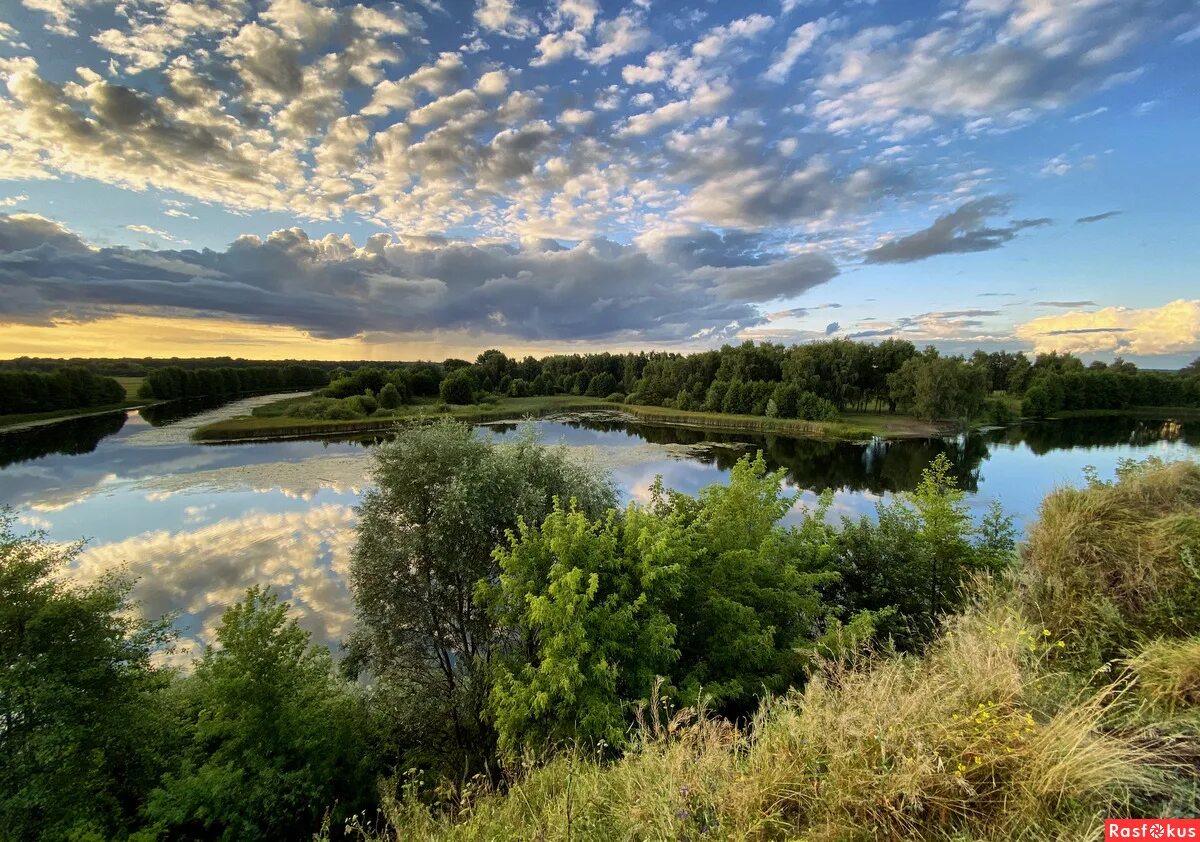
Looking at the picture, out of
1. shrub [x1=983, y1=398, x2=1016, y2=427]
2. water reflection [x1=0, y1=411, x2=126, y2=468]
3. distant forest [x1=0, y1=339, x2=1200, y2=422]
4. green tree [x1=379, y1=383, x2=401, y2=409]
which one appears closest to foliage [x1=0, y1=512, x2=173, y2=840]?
water reflection [x1=0, y1=411, x2=126, y2=468]

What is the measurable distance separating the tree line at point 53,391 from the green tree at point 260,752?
98.4m

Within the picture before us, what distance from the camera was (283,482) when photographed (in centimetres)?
3703

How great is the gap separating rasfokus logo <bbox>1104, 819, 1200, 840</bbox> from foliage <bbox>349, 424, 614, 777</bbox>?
12133mm

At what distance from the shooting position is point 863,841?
12.2 ft

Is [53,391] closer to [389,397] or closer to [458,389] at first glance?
[389,397]

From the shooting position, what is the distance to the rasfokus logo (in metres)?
3.33

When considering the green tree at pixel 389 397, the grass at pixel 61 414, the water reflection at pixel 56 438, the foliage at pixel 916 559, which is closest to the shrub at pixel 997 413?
the foliage at pixel 916 559

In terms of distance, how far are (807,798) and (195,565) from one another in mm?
27205

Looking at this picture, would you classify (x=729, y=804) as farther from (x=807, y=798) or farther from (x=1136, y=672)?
(x=1136, y=672)

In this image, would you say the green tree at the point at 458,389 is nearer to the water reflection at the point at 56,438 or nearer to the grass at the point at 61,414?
the water reflection at the point at 56,438

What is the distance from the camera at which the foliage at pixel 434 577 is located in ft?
47.0

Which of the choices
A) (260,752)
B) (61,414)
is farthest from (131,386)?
(260,752)

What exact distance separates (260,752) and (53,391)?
11003 centimetres

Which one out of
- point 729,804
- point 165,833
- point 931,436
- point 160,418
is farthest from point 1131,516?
point 160,418
